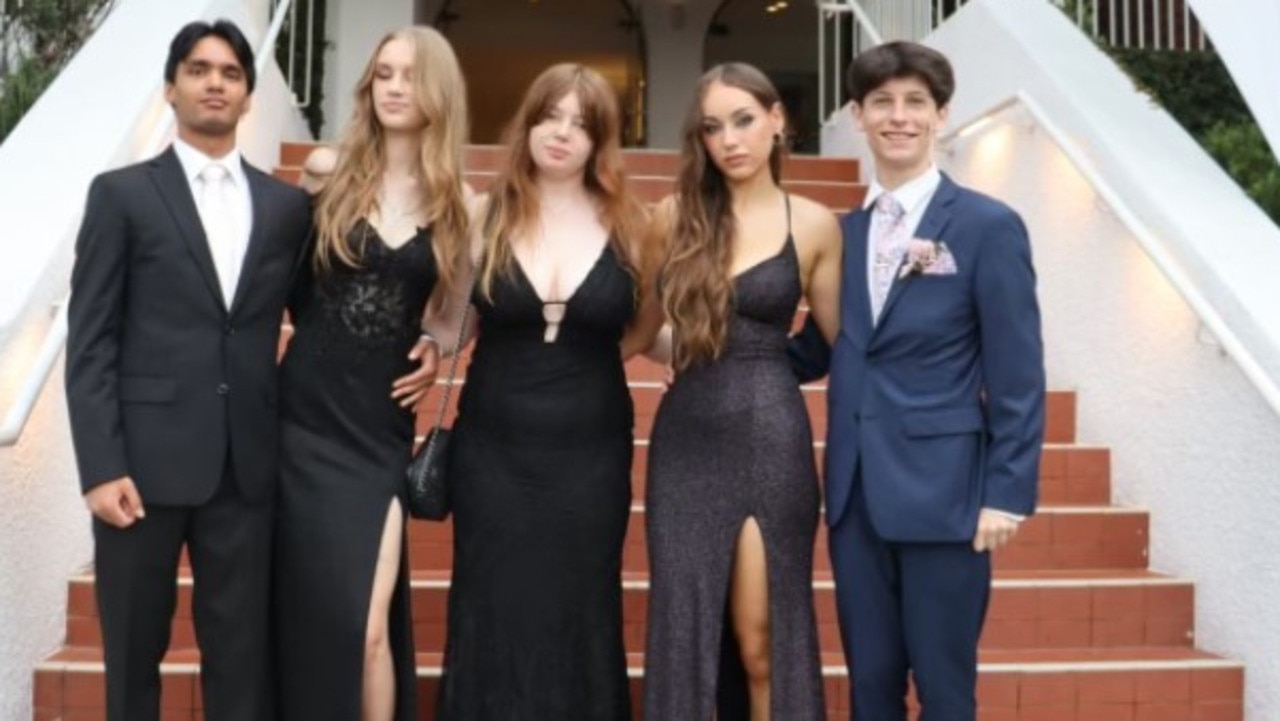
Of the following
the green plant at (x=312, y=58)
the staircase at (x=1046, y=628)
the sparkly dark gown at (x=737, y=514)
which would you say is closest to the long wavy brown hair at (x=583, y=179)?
the sparkly dark gown at (x=737, y=514)

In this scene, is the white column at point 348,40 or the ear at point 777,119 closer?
the ear at point 777,119

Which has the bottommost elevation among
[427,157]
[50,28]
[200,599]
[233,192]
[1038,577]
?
[1038,577]

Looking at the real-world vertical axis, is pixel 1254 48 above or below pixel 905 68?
above

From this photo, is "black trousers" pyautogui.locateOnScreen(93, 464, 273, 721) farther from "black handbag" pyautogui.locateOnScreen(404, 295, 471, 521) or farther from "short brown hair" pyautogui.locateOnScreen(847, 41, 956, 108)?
"short brown hair" pyautogui.locateOnScreen(847, 41, 956, 108)

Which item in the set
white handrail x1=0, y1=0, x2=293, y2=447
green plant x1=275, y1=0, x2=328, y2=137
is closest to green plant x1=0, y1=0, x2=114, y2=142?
green plant x1=275, y1=0, x2=328, y2=137

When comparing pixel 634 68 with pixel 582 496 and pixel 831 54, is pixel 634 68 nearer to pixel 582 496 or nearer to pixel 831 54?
pixel 831 54

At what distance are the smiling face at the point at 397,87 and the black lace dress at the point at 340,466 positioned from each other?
275mm

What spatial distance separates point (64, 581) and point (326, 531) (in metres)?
1.38

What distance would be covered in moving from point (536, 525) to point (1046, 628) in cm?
194

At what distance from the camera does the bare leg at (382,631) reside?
8.45 feet

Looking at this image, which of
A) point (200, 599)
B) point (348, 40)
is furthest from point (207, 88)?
point (348, 40)

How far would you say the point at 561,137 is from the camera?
2.68 meters

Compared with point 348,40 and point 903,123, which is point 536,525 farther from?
point 348,40

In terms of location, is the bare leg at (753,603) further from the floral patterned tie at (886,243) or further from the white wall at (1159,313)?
the white wall at (1159,313)
